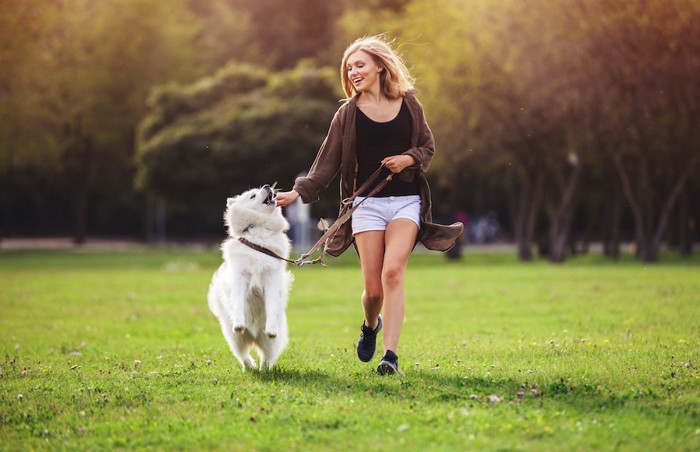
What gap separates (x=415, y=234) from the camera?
7.93 m

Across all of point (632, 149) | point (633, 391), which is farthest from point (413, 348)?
point (632, 149)

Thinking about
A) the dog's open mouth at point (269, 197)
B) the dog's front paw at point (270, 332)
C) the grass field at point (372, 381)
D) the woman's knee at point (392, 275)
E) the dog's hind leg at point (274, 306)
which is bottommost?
the grass field at point (372, 381)

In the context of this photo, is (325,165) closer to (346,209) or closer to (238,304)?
(346,209)

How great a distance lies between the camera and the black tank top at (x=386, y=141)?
313 inches

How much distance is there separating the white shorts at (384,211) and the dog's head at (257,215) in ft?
2.66

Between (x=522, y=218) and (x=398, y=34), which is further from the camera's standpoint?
(x=398, y=34)

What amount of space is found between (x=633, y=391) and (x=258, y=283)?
3.23m

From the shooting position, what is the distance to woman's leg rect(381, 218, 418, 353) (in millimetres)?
7734

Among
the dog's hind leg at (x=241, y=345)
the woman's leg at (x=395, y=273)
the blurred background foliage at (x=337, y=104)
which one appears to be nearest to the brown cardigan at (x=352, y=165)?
the woman's leg at (x=395, y=273)

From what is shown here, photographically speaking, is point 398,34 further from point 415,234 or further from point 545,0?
point 415,234

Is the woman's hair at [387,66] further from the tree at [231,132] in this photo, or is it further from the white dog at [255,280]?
the tree at [231,132]

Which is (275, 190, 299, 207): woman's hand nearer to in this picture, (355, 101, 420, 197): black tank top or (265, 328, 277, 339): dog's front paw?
(355, 101, 420, 197): black tank top

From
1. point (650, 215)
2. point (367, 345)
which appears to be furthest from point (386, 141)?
point (650, 215)

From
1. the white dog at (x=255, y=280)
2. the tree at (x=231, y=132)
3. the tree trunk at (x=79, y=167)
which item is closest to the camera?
the white dog at (x=255, y=280)
